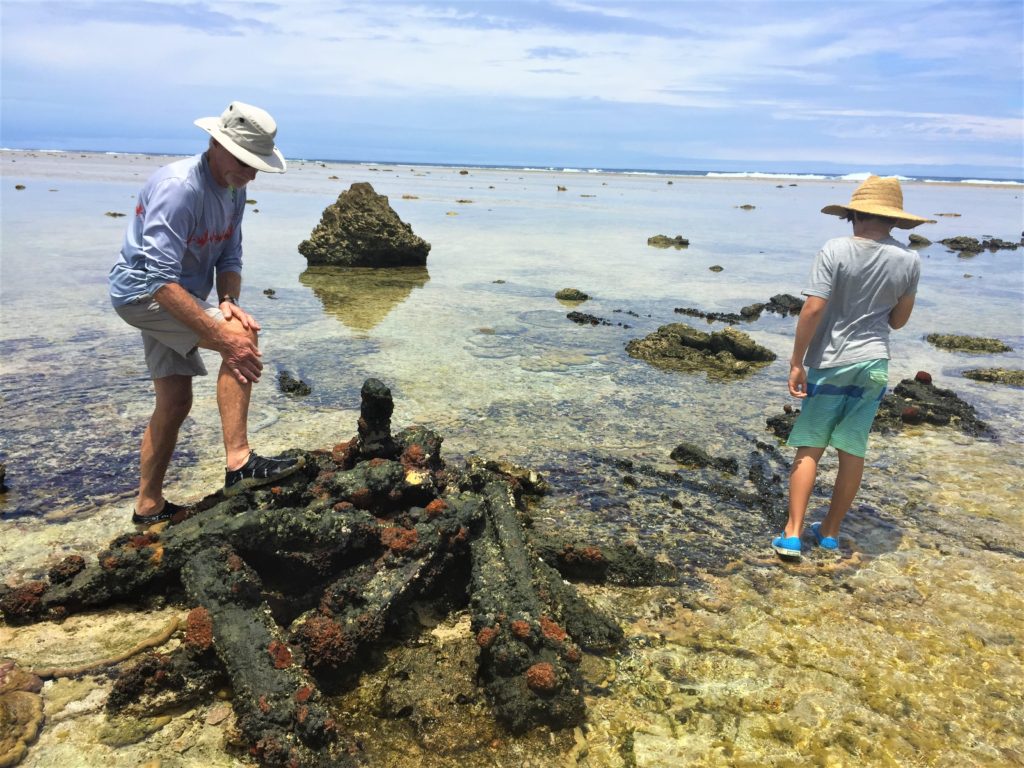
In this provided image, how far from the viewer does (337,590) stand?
376cm

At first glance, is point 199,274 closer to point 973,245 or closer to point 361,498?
point 361,498

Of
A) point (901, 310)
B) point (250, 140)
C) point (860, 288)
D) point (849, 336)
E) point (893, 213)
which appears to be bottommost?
point (849, 336)

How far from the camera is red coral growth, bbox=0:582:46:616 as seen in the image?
12.4ft

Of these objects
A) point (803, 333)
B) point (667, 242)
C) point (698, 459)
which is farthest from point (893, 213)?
point (667, 242)

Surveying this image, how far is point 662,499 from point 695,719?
2.46 meters

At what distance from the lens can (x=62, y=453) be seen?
586 centimetres

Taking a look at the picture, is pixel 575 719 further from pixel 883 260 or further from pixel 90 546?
pixel 883 260

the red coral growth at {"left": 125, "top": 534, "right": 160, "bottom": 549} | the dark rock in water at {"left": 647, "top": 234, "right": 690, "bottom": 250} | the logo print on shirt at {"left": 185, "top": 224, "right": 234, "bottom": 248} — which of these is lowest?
the red coral growth at {"left": 125, "top": 534, "right": 160, "bottom": 549}

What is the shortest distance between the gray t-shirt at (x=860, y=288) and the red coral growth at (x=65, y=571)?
4940mm

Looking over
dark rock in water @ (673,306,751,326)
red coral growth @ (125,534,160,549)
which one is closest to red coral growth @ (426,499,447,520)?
red coral growth @ (125,534,160,549)

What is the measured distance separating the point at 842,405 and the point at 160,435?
483cm

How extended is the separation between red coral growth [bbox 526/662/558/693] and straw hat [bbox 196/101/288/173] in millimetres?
3228

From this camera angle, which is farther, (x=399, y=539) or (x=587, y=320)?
(x=587, y=320)

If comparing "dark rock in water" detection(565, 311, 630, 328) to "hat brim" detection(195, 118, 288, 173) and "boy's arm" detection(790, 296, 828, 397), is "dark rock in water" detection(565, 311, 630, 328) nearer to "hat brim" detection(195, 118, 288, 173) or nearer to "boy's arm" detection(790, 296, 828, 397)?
"boy's arm" detection(790, 296, 828, 397)
